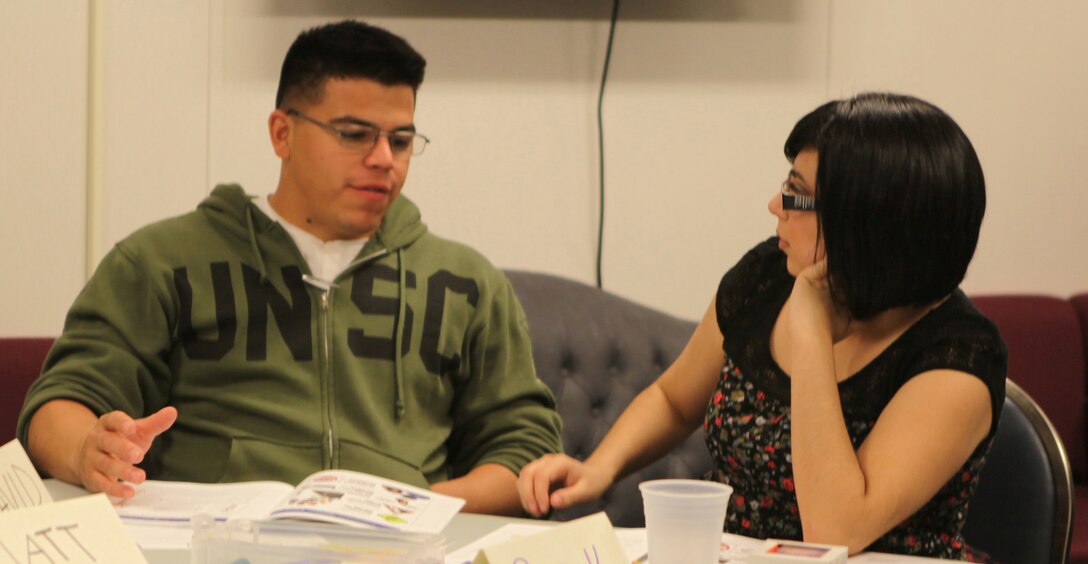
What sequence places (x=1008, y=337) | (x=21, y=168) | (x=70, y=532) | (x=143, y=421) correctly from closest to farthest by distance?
1. (x=70, y=532)
2. (x=143, y=421)
3. (x=21, y=168)
4. (x=1008, y=337)

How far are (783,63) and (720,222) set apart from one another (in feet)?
1.40

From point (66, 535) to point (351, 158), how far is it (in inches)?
43.8

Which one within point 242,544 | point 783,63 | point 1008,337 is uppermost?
point 783,63

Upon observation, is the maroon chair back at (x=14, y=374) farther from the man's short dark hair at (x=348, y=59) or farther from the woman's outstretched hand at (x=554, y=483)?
the woman's outstretched hand at (x=554, y=483)

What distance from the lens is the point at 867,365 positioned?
64.5 inches

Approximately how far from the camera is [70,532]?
975mm

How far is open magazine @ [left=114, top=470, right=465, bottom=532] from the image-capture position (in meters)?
1.24

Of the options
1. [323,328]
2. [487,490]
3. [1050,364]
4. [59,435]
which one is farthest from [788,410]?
[1050,364]

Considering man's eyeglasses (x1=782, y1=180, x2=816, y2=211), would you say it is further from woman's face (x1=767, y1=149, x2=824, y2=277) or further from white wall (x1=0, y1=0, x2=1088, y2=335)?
white wall (x1=0, y1=0, x2=1088, y2=335)

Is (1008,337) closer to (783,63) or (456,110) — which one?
(783,63)

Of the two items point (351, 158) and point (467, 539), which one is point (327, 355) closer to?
point (351, 158)

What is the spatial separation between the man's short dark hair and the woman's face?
0.70 meters

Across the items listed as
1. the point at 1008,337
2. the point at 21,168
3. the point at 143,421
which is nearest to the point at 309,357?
the point at 143,421

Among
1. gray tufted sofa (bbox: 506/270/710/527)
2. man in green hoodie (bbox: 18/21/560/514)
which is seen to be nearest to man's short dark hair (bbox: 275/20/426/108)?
man in green hoodie (bbox: 18/21/560/514)
